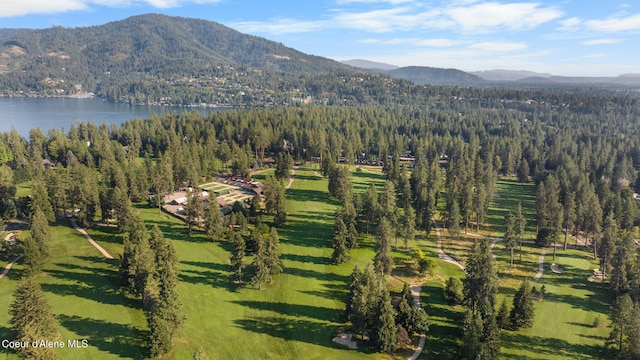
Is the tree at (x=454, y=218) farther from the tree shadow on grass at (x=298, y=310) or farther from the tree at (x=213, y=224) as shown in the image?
the tree at (x=213, y=224)

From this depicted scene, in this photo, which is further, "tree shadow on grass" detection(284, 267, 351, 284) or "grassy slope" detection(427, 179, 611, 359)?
"tree shadow on grass" detection(284, 267, 351, 284)

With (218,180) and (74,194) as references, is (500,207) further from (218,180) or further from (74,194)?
(74,194)

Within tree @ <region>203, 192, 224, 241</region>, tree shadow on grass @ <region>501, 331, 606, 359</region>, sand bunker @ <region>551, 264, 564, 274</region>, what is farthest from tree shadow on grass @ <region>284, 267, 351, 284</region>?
sand bunker @ <region>551, 264, 564, 274</region>

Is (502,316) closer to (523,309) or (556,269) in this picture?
(523,309)

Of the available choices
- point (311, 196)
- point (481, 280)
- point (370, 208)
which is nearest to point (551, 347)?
point (481, 280)

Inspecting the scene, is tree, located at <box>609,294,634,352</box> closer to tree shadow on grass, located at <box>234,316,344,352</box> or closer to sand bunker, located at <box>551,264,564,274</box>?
sand bunker, located at <box>551,264,564,274</box>

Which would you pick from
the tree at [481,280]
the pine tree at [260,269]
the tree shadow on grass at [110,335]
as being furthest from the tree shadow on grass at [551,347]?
the tree shadow on grass at [110,335]

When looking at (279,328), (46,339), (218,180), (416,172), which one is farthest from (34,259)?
(416,172)
